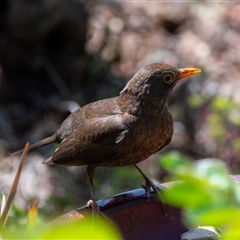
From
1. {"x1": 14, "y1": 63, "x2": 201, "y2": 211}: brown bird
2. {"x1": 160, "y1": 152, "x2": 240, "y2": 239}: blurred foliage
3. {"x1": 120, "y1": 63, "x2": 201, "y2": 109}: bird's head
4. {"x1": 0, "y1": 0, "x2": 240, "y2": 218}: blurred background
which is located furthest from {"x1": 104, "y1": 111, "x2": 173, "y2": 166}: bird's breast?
{"x1": 160, "y1": 152, "x2": 240, "y2": 239}: blurred foliage

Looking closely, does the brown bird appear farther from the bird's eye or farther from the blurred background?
the blurred background

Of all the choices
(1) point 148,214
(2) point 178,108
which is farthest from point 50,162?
(2) point 178,108

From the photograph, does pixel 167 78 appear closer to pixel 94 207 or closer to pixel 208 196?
pixel 94 207

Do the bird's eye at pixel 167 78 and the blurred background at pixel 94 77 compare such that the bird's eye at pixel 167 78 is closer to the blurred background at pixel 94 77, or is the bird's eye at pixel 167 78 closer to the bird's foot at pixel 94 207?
the bird's foot at pixel 94 207

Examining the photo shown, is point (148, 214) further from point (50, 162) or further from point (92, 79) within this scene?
point (92, 79)

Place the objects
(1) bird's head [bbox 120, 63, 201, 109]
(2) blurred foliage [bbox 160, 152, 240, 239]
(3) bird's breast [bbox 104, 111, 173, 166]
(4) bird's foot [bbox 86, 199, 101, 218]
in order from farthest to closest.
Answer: (1) bird's head [bbox 120, 63, 201, 109] → (3) bird's breast [bbox 104, 111, 173, 166] → (4) bird's foot [bbox 86, 199, 101, 218] → (2) blurred foliage [bbox 160, 152, 240, 239]

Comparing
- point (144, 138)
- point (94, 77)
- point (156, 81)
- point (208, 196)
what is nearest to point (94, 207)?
point (144, 138)
